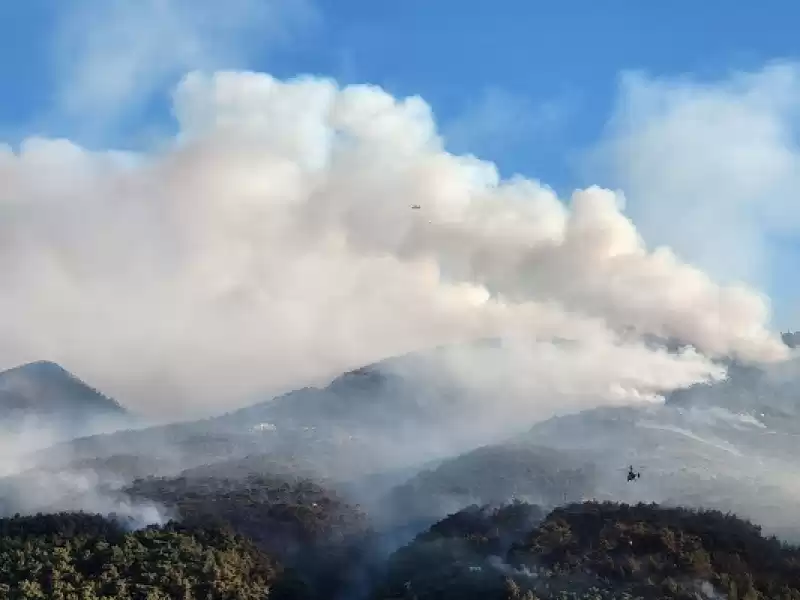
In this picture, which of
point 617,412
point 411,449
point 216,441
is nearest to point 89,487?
point 216,441

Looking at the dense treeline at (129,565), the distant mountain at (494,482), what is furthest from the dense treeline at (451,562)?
the distant mountain at (494,482)

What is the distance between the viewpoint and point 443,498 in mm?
136250

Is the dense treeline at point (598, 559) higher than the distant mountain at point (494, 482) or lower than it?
lower

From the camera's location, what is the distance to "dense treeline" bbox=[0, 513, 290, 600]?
84938 mm

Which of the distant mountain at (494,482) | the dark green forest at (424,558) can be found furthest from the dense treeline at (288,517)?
the distant mountain at (494,482)

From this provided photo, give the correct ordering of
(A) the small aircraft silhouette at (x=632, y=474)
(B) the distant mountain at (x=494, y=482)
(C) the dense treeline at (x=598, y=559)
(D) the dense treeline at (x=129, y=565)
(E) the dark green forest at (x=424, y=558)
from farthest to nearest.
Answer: (A) the small aircraft silhouette at (x=632, y=474), (B) the distant mountain at (x=494, y=482), (E) the dark green forest at (x=424, y=558), (C) the dense treeline at (x=598, y=559), (D) the dense treeline at (x=129, y=565)

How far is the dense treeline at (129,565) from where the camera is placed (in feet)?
279

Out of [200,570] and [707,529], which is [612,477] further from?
[200,570]

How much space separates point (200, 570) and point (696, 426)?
437 ft

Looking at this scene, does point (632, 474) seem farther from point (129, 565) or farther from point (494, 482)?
point (129, 565)

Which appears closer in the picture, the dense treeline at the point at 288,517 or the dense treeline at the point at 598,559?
the dense treeline at the point at 598,559

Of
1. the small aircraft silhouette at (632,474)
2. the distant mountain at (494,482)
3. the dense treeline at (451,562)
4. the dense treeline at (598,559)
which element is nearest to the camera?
the dense treeline at (598,559)

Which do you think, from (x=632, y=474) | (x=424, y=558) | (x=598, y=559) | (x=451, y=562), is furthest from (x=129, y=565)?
(x=632, y=474)

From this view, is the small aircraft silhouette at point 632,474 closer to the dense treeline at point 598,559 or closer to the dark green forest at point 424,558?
the dense treeline at point 598,559
